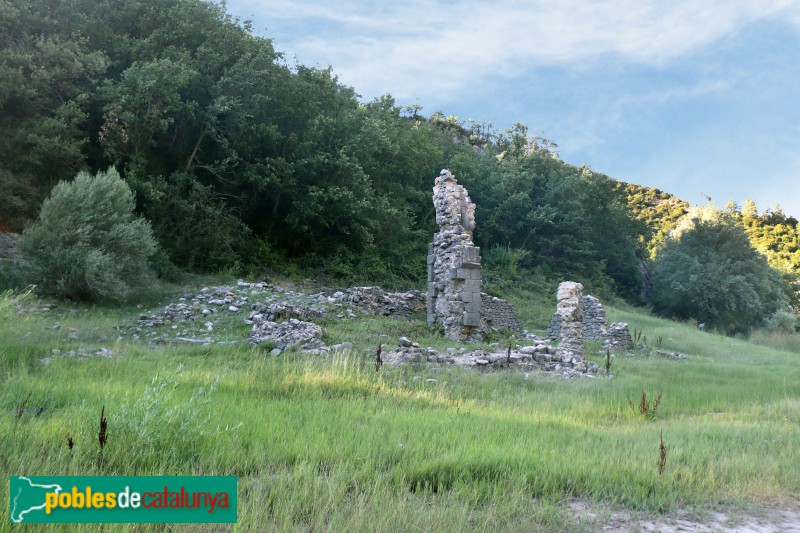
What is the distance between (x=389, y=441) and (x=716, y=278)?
37.9 meters

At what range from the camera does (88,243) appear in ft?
51.0

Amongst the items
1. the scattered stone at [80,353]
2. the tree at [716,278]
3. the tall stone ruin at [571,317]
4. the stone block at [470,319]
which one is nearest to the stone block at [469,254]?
the stone block at [470,319]

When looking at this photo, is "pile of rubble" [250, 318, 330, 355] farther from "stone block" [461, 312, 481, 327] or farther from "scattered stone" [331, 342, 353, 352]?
"stone block" [461, 312, 481, 327]

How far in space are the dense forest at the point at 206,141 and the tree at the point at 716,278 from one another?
1804 cm

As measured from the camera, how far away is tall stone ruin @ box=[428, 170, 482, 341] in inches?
644

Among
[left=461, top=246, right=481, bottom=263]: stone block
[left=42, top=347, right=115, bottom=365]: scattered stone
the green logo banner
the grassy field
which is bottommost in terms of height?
[left=42, top=347, right=115, bottom=365]: scattered stone

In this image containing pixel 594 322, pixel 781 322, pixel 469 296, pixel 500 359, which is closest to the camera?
pixel 500 359

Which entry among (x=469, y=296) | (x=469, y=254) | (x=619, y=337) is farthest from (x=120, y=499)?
(x=619, y=337)

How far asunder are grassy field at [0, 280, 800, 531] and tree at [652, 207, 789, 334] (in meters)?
30.6

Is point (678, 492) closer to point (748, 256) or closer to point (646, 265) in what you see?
point (748, 256)

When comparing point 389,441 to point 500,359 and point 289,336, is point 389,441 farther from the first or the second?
point 289,336

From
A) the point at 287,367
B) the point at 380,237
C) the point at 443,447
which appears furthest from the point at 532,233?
the point at 443,447

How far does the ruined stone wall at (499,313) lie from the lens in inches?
874

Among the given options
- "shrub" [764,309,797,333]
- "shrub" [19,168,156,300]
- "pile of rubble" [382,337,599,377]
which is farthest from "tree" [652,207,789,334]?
"shrub" [19,168,156,300]
